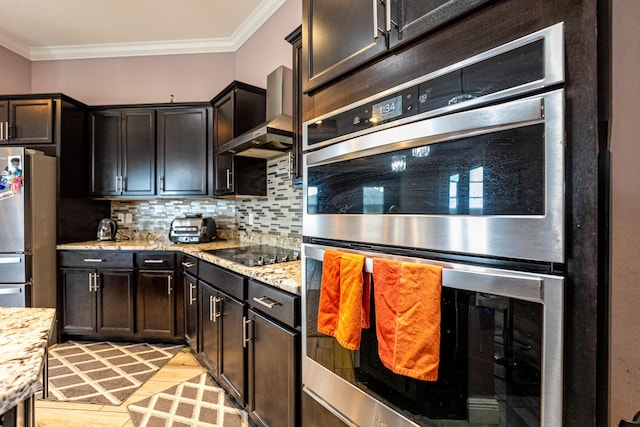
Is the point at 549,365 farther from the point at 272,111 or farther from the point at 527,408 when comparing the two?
the point at 272,111

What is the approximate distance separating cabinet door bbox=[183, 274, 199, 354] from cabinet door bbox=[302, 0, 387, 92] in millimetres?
1786

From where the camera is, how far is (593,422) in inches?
23.0

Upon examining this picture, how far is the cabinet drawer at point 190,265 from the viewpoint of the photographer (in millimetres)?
2367

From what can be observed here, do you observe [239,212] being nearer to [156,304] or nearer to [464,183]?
[156,304]

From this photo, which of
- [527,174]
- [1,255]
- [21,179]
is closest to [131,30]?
[21,179]

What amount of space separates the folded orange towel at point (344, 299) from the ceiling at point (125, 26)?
8.41 feet

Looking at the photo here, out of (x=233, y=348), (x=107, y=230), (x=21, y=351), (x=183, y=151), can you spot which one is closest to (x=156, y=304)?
(x=107, y=230)

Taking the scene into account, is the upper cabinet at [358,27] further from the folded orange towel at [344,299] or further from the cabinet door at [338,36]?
the folded orange towel at [344,299]

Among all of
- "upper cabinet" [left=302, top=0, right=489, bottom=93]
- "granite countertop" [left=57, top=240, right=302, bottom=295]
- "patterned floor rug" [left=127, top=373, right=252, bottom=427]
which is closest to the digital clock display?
"upper cabinet" [left=302, top=0, right=489, bottom=93]

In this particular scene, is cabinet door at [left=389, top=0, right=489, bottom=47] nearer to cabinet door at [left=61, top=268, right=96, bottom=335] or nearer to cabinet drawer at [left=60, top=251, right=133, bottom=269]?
cabinet drawer at [left=60, top=251, right=133, bottom=269]

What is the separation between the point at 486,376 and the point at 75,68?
461 centimetres

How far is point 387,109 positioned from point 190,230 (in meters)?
2.52

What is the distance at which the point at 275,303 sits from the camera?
1.40 metres

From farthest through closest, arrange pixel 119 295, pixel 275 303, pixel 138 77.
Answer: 1. pixel 138 77
2. pixel 119 295
3. pixel 275 303
